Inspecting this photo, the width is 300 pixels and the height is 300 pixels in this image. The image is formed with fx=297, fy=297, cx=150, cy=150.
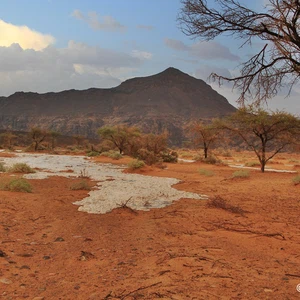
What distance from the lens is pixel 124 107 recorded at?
431 feet

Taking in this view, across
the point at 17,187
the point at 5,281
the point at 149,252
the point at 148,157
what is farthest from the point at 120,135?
the point at 5,281

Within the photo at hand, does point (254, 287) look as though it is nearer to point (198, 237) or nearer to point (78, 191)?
point (198, 237)

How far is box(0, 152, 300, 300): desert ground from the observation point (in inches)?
137

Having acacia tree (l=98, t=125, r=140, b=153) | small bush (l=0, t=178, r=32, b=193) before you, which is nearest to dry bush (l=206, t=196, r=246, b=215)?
small bush (l=0, t=178, r=32, b=193)

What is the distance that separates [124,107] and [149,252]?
128614mm

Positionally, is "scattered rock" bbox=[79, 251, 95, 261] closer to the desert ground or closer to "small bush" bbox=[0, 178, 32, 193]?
the desert ground

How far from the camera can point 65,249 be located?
16.8 feet

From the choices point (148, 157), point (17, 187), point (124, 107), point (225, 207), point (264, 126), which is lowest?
point (17, 187)

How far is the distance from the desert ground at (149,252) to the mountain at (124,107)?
3584 inches

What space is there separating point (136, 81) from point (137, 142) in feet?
442

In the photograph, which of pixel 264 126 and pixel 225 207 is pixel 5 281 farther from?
pixel 264 126

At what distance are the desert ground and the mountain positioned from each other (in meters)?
91.0

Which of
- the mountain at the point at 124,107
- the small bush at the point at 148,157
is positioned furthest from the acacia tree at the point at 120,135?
the mountain at the point at 124,107

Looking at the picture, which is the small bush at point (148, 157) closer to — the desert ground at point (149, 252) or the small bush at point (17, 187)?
the small bush at point (17, 187)
